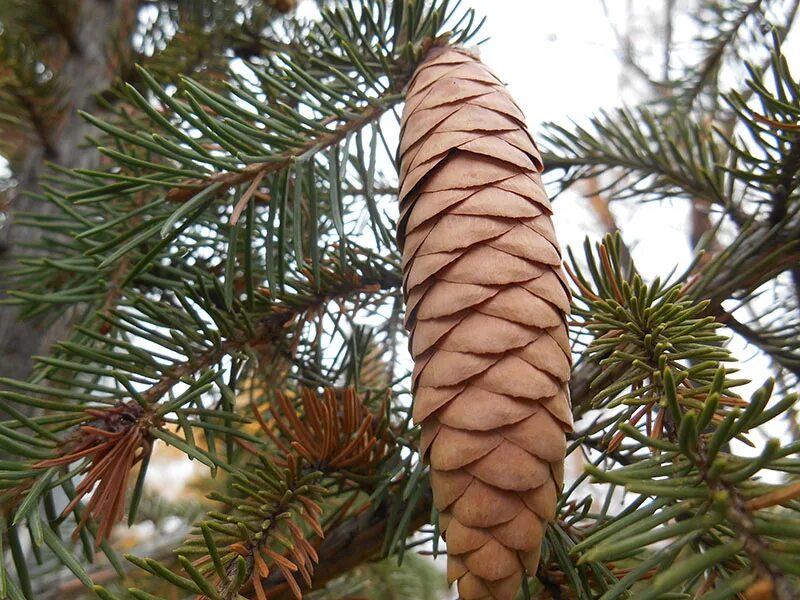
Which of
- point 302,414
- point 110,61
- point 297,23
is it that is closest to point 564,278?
point 302,414

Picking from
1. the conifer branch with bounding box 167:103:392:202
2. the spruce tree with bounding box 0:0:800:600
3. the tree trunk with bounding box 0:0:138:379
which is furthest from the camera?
the tree trunk with bounding box 0:0:138:379

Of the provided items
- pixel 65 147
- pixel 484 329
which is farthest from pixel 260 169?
pixel 65 147

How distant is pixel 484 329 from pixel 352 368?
0.20 meters

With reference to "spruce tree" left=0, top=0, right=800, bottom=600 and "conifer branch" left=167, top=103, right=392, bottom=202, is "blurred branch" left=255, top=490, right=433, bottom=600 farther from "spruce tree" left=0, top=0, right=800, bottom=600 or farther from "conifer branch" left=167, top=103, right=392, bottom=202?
"conifer branch" left=167, top=103, right=392, bottom=202

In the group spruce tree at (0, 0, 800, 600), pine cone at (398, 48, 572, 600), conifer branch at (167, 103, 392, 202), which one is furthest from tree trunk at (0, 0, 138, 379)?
pine cone at (398, 48, 572, 600)

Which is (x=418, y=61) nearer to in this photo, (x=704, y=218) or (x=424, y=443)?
(x=424, y=443)

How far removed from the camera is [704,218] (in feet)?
3.21

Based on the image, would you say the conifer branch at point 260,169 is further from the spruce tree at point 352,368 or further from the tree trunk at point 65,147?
the tree trunk at point 65,147

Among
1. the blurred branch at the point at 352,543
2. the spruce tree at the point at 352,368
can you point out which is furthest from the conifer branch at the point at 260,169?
the blurred branch at the point at 352,543

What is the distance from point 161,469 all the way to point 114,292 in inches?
70.7

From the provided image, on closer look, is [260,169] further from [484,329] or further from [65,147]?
[65,147]

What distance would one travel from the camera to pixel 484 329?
23cm

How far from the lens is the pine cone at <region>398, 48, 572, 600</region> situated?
0.20m

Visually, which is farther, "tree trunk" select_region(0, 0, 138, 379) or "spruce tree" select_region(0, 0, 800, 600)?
"tree trunk" select_region(0, 0, 138, 379)
